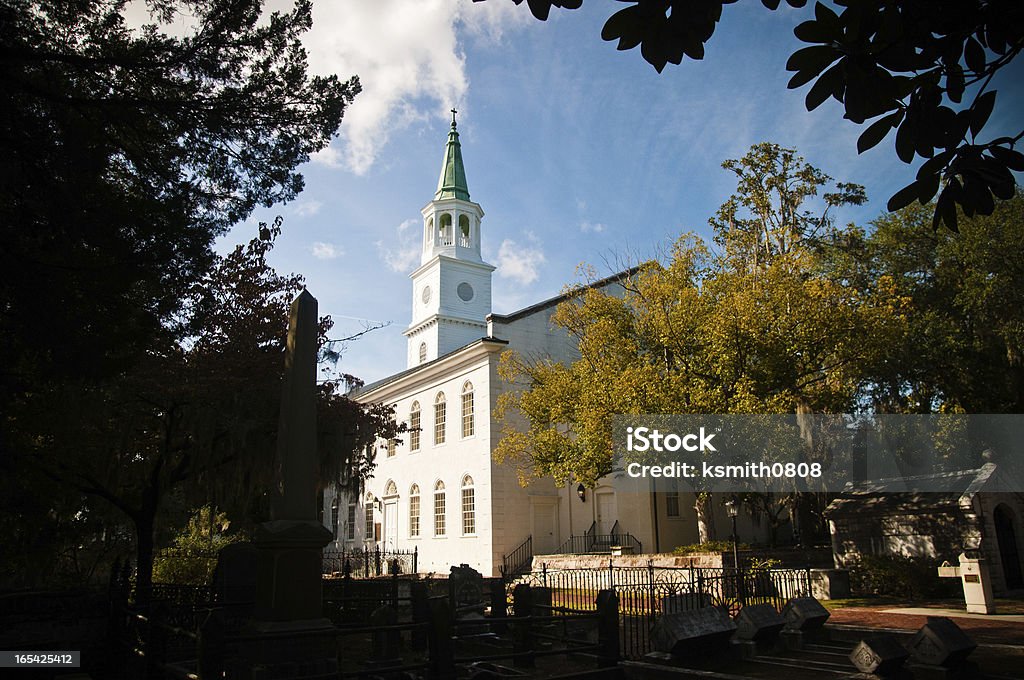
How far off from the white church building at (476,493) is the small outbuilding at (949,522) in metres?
8.48

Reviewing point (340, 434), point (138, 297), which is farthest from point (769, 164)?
point (138, 297)

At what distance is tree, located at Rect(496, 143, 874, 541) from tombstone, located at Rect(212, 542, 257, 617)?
11.8 m

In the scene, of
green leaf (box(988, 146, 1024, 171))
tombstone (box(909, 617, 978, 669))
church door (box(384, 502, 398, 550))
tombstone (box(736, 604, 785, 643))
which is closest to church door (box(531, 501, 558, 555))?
church door (box(384, 502, 398, 550))

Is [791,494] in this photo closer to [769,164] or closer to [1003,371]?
[1003,371]

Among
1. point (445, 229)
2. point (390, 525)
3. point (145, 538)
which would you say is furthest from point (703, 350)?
point (445, 229)

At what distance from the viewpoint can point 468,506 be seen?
31469 millimetres

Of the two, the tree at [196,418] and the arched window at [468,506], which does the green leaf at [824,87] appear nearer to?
the tree at [196,418]

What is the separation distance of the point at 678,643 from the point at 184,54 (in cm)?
1019

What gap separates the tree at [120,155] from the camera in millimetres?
7824

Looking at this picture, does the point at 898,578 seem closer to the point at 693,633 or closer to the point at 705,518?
the point at 705,518

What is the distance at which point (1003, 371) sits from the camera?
24.0 meters

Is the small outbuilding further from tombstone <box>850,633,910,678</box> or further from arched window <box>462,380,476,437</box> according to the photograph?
arched window <box>462,380,476,437</box>

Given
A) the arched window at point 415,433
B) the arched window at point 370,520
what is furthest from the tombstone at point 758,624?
the arched window at point 370,520
